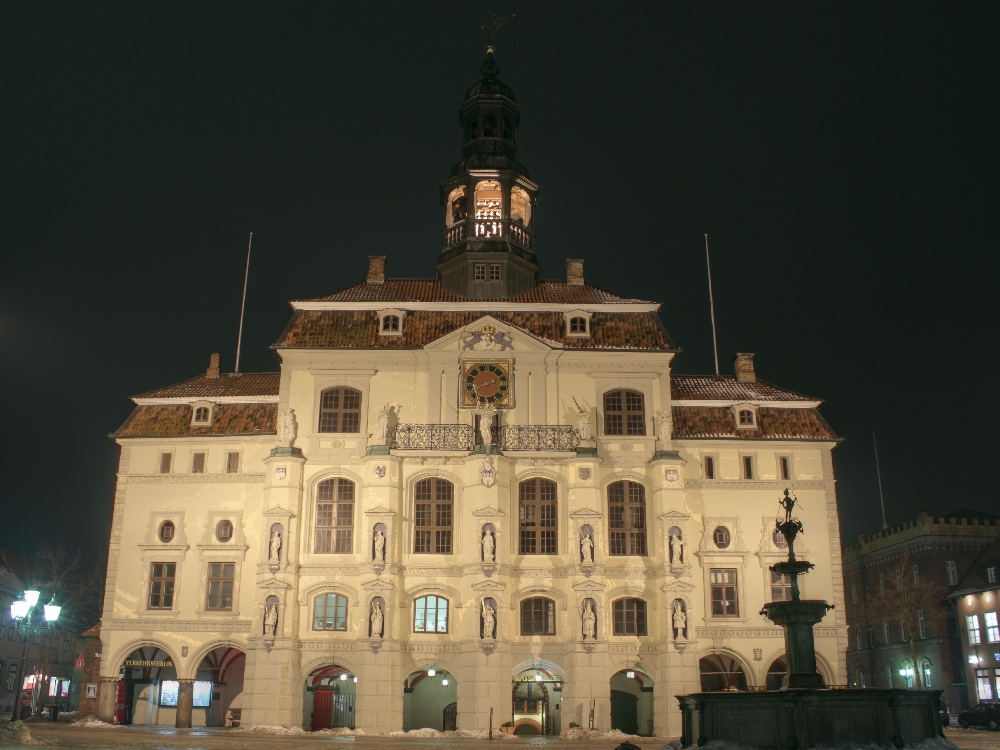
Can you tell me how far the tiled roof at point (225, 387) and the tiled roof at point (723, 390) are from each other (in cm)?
2060

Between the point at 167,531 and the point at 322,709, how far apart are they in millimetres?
11115

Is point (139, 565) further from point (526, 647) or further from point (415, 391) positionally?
point (526, 647)

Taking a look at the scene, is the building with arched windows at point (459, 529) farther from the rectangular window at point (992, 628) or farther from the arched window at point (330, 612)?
the rectangular window at point (992, 628)

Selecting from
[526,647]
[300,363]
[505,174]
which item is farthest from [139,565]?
[505,174]

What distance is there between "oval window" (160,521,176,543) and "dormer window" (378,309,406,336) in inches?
531

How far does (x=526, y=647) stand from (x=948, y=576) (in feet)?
131

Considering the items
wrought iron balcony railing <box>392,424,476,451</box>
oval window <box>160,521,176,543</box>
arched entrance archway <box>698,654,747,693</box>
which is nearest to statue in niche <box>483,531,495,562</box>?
wrought iron balcony railing <box>392,424,476,451</box>

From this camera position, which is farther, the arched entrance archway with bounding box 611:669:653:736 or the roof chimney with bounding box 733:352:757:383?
the roof chimney with bounding box 733:352:757:383

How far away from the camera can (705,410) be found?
4859cm

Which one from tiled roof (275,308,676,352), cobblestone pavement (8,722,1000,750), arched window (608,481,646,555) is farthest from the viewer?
tiled roof (275,308,676,352)

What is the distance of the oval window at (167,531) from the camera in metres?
46.3

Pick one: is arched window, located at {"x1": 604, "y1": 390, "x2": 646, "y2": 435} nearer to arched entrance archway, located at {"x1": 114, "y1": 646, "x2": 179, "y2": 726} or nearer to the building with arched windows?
the building with arched windows

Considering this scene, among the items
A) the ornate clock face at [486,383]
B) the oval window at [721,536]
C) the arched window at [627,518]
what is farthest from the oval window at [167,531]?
the oval window at [721,536]

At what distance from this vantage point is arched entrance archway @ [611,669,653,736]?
44.6 meters
